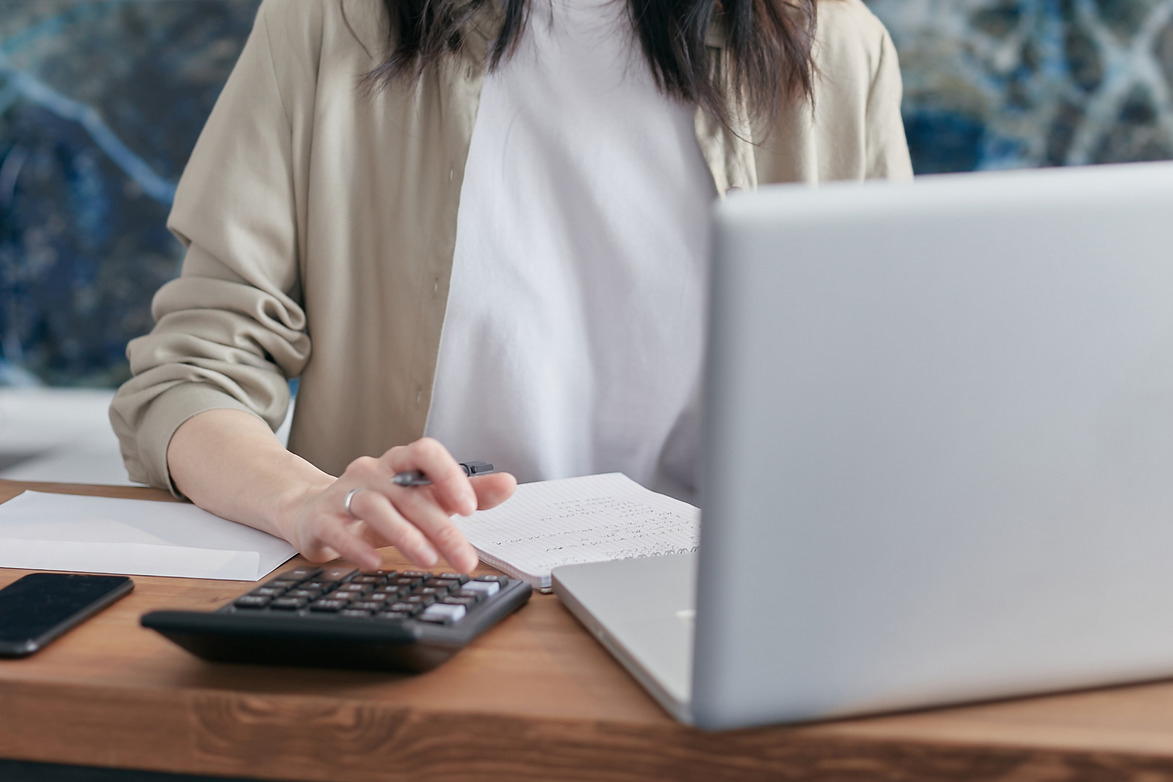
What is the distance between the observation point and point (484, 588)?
550 mm

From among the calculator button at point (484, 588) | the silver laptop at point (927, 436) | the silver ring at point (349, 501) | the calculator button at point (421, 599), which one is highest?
the silver laptop at point (927, 436)

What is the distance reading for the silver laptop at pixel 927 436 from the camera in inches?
13.7

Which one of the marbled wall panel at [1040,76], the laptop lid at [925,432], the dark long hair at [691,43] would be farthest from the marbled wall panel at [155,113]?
the laptop lid at [925,432]

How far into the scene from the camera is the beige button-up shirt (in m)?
0.93

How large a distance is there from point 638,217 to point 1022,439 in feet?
2.29

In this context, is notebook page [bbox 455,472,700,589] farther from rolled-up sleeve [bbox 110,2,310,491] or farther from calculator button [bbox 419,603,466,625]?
rolled-up sleeve [bbox 110,2,310,491]

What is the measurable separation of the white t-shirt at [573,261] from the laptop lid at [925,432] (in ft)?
2.14

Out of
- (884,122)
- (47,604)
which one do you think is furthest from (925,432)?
(884,122)

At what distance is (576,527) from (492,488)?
0.11 m

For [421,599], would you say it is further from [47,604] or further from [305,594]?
[47,604]

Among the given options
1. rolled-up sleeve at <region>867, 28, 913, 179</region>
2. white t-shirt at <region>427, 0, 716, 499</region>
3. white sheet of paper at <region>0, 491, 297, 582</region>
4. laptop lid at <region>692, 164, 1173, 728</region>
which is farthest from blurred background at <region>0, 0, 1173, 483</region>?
laptop lid at <region>692, 164, 1173, 728</region>

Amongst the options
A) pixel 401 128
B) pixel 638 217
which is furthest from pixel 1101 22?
pixel 401 128

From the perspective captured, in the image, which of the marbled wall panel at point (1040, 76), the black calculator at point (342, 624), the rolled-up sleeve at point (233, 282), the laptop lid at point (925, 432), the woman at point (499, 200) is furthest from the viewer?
the marbled wall panel at point (1040, 76)

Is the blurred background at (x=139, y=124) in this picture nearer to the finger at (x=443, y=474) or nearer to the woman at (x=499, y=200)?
the woman at (x=499, y=200)
